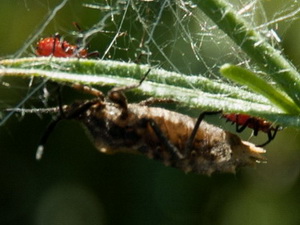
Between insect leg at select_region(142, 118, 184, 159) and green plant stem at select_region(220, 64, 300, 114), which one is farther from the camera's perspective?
insect leg at select_region(142, 118, 184, 159)

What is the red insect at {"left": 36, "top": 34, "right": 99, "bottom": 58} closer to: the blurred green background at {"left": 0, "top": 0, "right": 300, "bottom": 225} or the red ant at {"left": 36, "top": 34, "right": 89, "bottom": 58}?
the red ant at {"left": 36, "top": 34, "right": 89, "bottom": 58}

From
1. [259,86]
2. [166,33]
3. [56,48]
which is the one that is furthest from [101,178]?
[259,86]

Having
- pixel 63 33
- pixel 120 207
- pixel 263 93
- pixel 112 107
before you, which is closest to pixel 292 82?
pixel 263 93

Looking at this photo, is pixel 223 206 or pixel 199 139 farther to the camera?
pixel 223 206

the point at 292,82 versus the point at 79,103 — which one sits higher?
the point at 292,82

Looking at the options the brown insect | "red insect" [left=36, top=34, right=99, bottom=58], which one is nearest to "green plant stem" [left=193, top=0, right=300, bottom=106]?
the brown insect

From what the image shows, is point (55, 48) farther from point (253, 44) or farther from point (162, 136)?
point (253, 44)

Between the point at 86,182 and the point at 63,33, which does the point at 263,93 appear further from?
the point at 86,182
